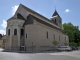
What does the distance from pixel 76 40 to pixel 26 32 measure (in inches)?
2070

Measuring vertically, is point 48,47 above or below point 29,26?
below

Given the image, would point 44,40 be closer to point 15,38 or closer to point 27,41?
point 27,41

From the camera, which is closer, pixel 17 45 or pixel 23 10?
→ pixel 17 45

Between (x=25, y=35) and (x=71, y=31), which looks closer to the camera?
(x=25, y=35)

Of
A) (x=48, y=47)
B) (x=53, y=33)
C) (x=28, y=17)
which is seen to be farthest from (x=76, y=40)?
(x=28, y=17)

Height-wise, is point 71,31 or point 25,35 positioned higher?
point 71,31

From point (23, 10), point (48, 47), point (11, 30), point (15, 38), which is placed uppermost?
point (23, 10)

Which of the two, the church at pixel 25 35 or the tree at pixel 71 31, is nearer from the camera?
the church at pixel 25 35

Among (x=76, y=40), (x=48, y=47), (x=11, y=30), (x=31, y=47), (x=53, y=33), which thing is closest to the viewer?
(x=31, y=47)

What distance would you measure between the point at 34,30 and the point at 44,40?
5727 mm

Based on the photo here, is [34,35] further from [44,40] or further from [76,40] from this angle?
[76,40]

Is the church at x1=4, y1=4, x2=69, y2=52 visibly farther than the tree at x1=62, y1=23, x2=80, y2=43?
No

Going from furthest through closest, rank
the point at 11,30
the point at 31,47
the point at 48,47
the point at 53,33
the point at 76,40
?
the point at 76,40, the point at 53,33, the point at 48,47, the point at 11,30, the point at 31,47

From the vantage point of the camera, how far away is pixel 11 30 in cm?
3953
